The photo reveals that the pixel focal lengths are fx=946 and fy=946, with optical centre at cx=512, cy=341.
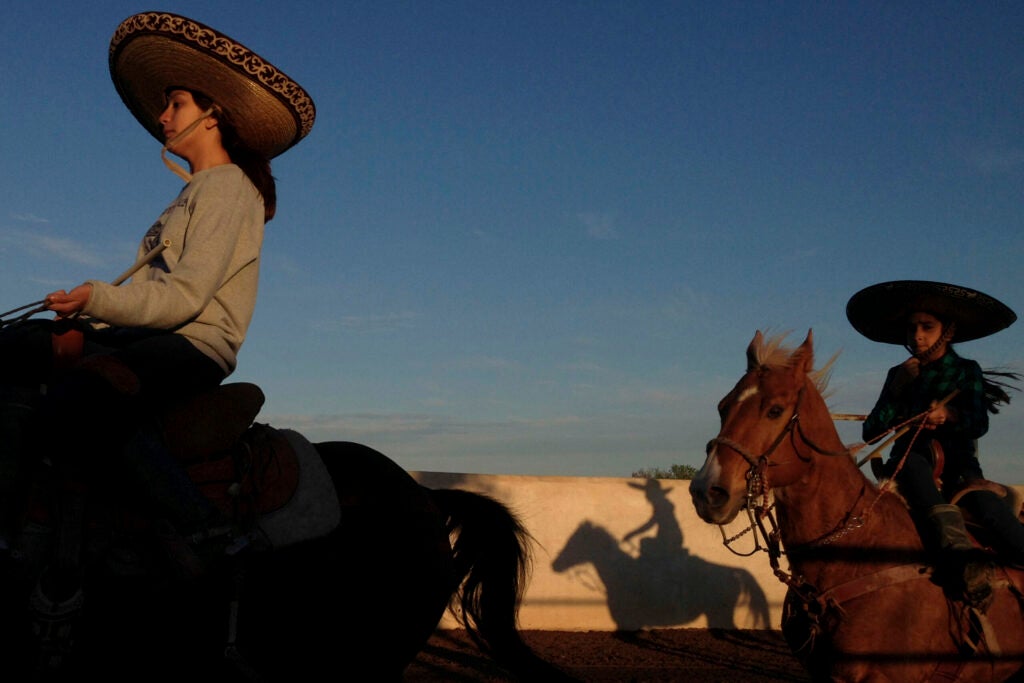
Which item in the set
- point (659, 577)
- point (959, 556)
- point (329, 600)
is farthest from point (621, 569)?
point (329, 600)

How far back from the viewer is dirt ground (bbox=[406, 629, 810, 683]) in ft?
26.1

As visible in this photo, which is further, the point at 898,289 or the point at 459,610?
the point at 898,289

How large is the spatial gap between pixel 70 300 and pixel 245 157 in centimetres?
105

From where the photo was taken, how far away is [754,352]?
195 inches

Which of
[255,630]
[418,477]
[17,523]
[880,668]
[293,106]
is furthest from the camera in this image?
[418,477]

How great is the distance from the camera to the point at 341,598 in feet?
12.4

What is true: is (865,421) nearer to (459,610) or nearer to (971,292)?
(971,292)

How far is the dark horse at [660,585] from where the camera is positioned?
1055 centimetres

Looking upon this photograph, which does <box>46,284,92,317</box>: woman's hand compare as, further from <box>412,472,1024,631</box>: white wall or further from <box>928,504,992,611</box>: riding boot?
<box>412,472,1024,631</box>: white wall

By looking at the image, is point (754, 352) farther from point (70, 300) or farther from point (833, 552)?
point (70, 300)

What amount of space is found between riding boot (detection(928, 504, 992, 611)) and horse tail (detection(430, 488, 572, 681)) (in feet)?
6.85

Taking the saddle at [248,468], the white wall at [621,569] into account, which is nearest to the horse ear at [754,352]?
the saddle at [248,468]

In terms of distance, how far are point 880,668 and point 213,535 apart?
3.20 meters

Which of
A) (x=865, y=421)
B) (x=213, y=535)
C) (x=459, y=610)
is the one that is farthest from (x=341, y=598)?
(x=865, y=421)
